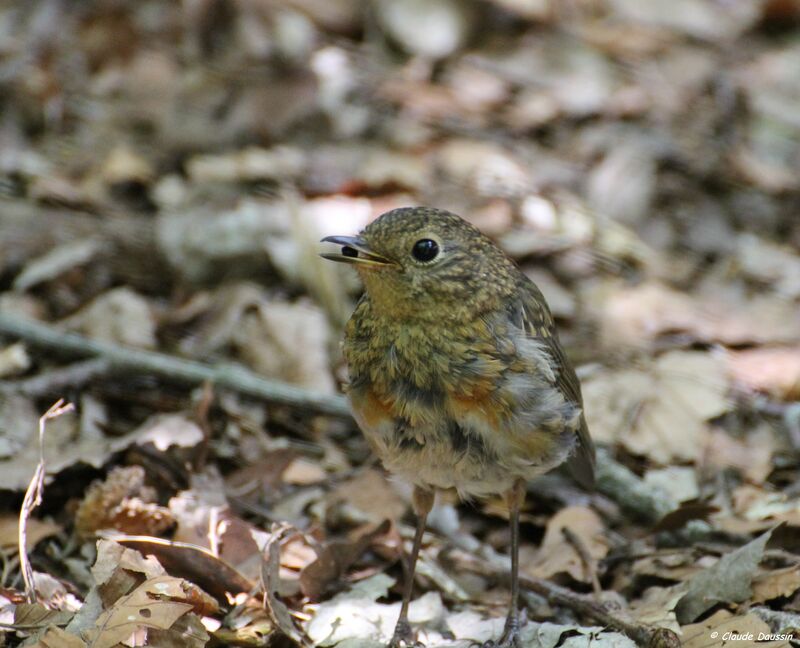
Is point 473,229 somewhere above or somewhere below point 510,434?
above

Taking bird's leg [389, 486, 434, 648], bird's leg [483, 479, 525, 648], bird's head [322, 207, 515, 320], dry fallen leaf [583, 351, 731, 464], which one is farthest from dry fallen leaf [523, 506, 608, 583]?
bird's head [322, 207, 515, 320]

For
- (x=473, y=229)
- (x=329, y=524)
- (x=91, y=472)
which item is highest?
(x=473, y=229)

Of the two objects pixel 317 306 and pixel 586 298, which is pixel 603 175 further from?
pixel 317 306

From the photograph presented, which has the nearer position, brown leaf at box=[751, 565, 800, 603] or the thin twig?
brown leaf at box=[751, 565, 800, 603]

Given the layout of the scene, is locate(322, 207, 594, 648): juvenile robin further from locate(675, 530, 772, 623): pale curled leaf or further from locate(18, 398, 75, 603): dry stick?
locate(18, 398, 75, 603): dry stick

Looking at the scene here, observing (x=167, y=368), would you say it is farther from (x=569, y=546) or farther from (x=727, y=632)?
(x=727, y=632)

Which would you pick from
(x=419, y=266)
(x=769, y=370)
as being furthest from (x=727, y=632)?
(x=769, y=370)

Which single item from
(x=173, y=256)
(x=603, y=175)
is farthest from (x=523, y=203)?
(x=173, y=256)
